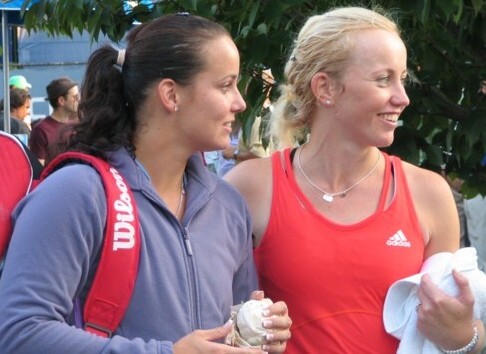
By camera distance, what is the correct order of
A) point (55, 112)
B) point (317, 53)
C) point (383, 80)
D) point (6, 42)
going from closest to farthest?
1. point (383, 80)
2. point (317, 53)
3. point (6, 42)
4. point (55, 112)

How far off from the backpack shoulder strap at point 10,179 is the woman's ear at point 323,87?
933mm

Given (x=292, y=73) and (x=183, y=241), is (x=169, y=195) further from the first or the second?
(x=292, y=73)

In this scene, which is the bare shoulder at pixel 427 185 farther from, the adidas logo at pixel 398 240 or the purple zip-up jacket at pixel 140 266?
the purple zip-up jacket at pixel 140 266

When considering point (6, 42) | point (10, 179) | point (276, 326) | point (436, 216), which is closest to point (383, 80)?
point (436, 216)

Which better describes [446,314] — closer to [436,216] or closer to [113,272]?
[436,216]

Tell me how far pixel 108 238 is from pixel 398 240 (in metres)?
0.89

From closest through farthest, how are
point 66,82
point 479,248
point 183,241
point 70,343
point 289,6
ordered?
point 70,343 < point 183,241 < point 289,6 < point 479,248 < point 66,82

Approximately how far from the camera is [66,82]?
10.2m

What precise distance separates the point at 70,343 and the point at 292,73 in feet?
4.00

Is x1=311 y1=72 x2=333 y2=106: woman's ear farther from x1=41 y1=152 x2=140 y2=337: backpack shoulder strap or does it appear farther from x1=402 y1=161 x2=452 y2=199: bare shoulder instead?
x1=41 y1=152 x2=140 y2=337: backpack shoulder strap

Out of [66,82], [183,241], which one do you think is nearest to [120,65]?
[183,241]

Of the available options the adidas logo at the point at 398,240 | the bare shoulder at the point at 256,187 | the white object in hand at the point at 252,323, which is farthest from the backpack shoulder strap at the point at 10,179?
the adidas logo at the point at 398,240

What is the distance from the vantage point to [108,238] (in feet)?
7.43

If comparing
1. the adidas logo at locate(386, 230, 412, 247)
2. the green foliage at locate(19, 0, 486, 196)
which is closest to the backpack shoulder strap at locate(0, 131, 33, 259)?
the adidas logo at locate(386, 230, 412, 247)
